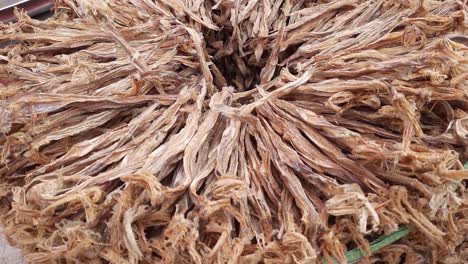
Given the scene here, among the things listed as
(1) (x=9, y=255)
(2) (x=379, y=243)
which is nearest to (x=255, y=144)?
(2) (x=379, y=243)

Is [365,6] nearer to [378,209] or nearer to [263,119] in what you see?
[263,119]

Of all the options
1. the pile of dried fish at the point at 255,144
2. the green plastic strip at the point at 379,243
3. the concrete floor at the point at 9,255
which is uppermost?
the pile of dried fish at the point at 255,144

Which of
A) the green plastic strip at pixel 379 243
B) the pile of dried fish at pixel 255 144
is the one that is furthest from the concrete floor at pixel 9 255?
the green plastic strip at pixel 379 243

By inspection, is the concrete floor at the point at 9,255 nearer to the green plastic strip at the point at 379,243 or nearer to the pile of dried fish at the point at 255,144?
the pile of dried fish at the point at 255,144

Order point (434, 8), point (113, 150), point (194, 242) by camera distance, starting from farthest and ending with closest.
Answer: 1. point (434, 8)
2. point (113, 150)
3. point (194, 242)

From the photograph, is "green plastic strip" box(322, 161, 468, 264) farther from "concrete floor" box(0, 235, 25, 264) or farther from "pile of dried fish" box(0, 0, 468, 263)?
"concrete floor" box(0, 235, 25, 264)

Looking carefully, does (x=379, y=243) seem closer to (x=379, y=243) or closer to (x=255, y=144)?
(x=379, y=243)

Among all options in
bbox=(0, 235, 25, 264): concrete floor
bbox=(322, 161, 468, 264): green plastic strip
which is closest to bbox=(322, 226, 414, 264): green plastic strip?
bbox=(322, 161, 468, 264): green plastic strip

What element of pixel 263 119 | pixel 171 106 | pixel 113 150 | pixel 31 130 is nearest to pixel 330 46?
pixel 263 119
